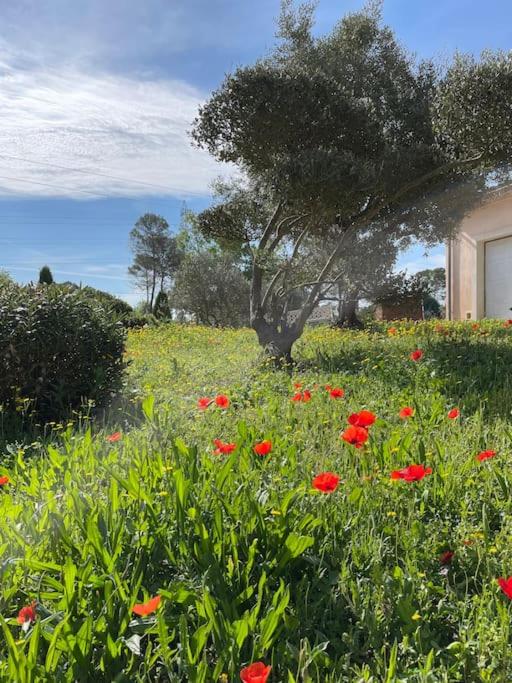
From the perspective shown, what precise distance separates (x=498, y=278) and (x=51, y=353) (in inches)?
525

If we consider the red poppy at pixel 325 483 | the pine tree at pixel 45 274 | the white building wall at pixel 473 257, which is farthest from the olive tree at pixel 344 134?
the pine tree at pixel 45 274

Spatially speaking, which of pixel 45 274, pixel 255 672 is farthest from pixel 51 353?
pixel 45 274

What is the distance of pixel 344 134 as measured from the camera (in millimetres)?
7359

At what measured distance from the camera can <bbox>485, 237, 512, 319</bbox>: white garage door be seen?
→ 14500 mm

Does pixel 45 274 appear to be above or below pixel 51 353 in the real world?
Result: above

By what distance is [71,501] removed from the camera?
217 cm

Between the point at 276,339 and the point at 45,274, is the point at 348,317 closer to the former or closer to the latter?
the point at 276,339

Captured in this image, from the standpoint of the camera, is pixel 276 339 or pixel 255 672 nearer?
pixel 255 672

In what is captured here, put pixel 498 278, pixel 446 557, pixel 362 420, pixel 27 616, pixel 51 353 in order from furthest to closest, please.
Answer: pixel 498 278
pixel 51 353
pixel 362 420
pixel 446 557
pixel 27 616

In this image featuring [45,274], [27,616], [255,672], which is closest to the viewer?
[255,672]

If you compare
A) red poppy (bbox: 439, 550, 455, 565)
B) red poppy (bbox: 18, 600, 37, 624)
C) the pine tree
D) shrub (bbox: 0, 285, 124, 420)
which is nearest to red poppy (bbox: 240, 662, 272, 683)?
red poppy (bbox: 18, 600, 37, 624)

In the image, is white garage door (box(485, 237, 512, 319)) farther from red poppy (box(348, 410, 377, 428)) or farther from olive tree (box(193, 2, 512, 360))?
red poppy (box(348, 410, 377, 428))

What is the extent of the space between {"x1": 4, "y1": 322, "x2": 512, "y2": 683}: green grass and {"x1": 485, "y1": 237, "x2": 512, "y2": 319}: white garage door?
1262 cm

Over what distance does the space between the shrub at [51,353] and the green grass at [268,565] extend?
2422 millimetres
